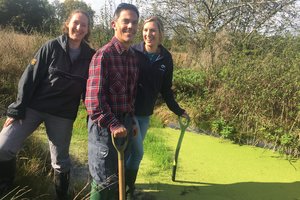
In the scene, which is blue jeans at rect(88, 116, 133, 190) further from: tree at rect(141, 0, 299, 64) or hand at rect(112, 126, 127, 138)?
tree at rect(141, 0, 299, 64)

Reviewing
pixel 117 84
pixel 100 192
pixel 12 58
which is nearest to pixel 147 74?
pixel 117 84

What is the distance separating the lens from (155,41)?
264 cm

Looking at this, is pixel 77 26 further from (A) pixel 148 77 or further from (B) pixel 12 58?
(B) pixel 12 58

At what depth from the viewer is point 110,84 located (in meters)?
1.97

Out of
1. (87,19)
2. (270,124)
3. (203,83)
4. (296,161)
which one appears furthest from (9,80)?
(296,161)

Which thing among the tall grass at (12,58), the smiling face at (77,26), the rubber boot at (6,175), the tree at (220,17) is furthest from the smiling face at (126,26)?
the tree at (220,17)

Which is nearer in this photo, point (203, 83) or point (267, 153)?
point (267, 153)

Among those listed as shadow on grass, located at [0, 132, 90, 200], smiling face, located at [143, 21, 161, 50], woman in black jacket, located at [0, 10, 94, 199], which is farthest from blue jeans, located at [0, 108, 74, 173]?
smiling face, located at [143, 21, 161, 50]

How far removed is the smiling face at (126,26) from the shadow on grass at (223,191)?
160 centimetres

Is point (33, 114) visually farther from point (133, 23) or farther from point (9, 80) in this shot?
point (9, 80)

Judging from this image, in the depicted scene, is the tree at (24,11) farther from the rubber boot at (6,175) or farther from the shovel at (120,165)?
the shovel at (120,165)

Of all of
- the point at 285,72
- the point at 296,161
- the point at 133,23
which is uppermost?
the point at 133,23

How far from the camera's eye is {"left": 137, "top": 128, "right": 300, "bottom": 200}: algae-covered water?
327cm

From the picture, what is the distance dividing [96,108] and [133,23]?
22.0 inches
